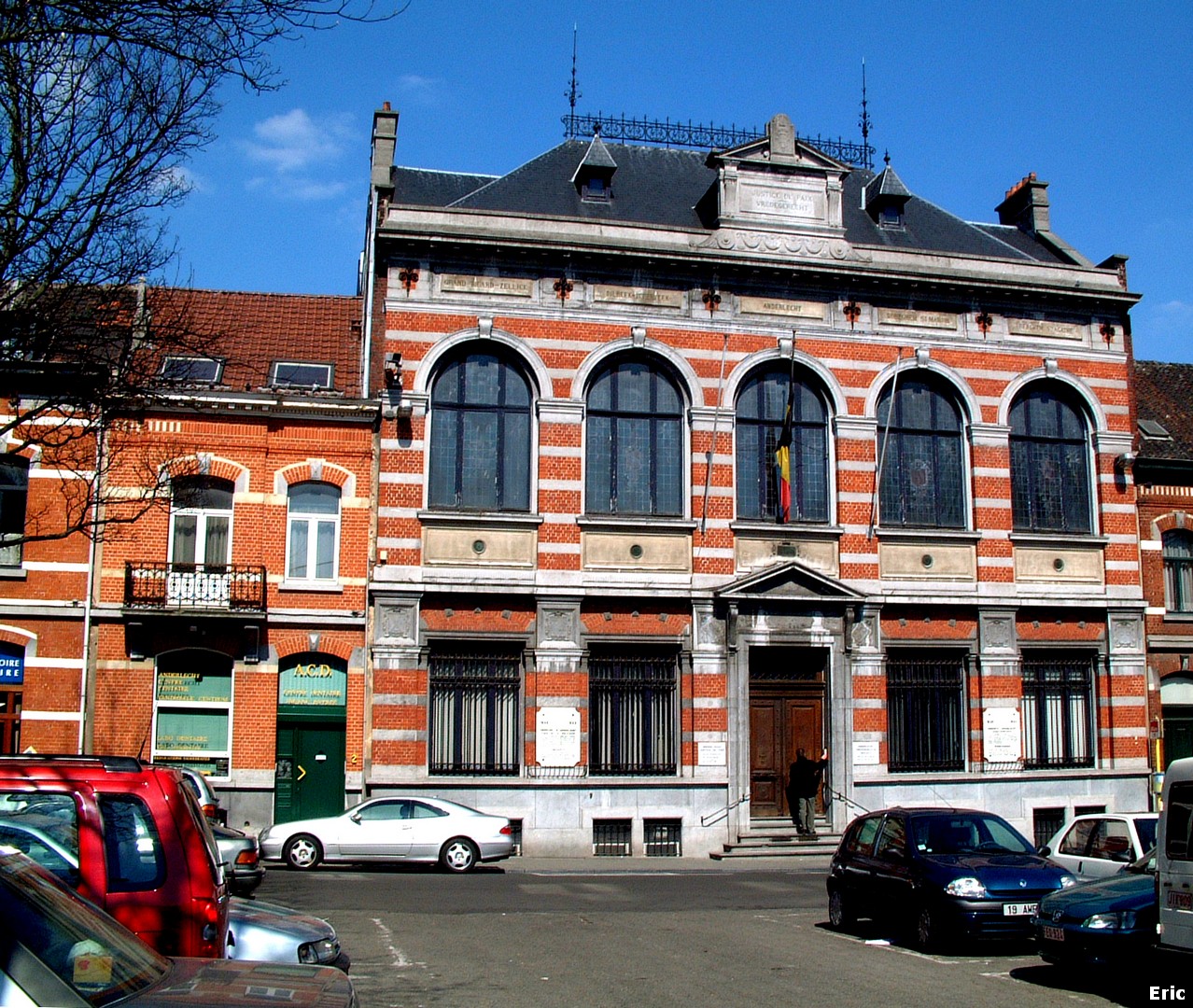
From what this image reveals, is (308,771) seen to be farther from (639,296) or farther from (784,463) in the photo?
(639,296)

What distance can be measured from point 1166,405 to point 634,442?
46.8 feet

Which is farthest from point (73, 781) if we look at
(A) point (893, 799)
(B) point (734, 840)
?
(A) point (893, 799)

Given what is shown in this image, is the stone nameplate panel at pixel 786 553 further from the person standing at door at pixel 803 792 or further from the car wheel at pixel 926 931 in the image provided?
the car wheel at pixel 926 931

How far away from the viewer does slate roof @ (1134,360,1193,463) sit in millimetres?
29969

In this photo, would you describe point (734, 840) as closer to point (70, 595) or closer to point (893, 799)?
point (893, 799)

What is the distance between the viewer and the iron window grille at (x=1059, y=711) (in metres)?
27.6

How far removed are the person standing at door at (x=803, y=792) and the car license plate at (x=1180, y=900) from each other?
48.5 ft

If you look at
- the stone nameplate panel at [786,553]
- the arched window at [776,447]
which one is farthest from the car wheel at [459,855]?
the arched window at [776,447]

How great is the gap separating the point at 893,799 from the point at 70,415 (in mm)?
18297

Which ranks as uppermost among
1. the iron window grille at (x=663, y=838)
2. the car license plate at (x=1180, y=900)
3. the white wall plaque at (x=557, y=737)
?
the white wall plaque at (x=557, y=737)

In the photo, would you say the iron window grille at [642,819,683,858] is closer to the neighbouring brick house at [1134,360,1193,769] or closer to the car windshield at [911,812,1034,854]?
the neighbouring brick house at [1134,360,1193,769]

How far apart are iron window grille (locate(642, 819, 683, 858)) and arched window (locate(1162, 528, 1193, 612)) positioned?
12382mm

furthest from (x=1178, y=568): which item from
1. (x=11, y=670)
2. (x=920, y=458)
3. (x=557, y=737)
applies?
(x=11, y=670)

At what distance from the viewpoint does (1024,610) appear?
27.7 metres
